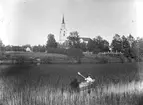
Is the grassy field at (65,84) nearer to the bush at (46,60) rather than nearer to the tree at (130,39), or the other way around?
the bush at (46,60)

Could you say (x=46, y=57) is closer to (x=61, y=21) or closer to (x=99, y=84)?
(x=61, y=21)

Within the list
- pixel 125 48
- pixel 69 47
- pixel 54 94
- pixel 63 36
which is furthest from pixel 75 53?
pixel 125 48

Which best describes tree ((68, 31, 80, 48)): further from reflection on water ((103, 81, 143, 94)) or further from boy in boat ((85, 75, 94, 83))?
reflection on water ((103, 81, 143, 94))

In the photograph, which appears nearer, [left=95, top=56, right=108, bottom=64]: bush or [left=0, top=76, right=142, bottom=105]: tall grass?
[left=0, top=76, right=142, bottom=105]: tall grass

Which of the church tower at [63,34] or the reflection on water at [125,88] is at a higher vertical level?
the church tower at [63,34]

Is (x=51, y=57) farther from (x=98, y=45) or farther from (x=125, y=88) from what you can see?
(x=125, y=88)

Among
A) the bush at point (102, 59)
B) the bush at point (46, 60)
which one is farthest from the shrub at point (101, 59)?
the bush at point (46, 60)

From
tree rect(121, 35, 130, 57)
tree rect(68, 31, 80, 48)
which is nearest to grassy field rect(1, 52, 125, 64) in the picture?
tree rect(68, 31, 80, 48)
